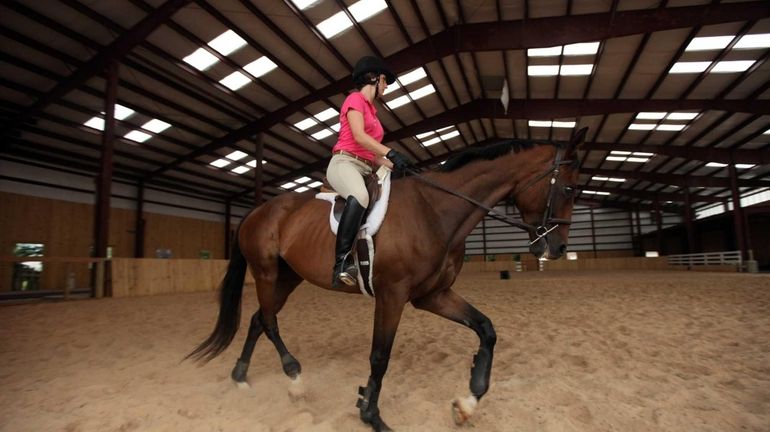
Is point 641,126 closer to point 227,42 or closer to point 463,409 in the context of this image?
point 227,42

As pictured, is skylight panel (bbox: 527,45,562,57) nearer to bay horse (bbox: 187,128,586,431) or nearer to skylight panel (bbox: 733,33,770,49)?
skylight panel (bbox: 733,33,770,49)

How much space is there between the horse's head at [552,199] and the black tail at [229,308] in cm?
270

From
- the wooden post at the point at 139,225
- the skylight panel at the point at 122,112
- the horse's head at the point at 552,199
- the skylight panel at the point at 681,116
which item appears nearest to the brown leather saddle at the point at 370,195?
the horse's head at the point at 552,199

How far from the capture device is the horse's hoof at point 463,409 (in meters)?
2.23

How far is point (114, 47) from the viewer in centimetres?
1060

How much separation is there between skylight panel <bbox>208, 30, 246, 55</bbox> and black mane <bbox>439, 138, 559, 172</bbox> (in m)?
A: 10.4

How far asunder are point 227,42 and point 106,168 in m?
5.28

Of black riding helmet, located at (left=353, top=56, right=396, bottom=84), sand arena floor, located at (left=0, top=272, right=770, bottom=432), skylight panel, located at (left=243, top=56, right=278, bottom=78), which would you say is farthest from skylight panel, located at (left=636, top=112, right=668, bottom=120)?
black riding helmet, located at (left=353, top=56, right=396, bottom=84)

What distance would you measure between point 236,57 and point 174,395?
11.5 metres

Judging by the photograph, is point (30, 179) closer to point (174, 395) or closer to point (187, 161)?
point (187, 161)

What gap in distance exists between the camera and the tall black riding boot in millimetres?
2504

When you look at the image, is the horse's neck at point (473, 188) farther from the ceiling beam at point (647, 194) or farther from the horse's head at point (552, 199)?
the ceiling beam at point (647, 194)

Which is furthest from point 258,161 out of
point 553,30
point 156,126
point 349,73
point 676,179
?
point 676,179

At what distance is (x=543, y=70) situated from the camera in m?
13.5
